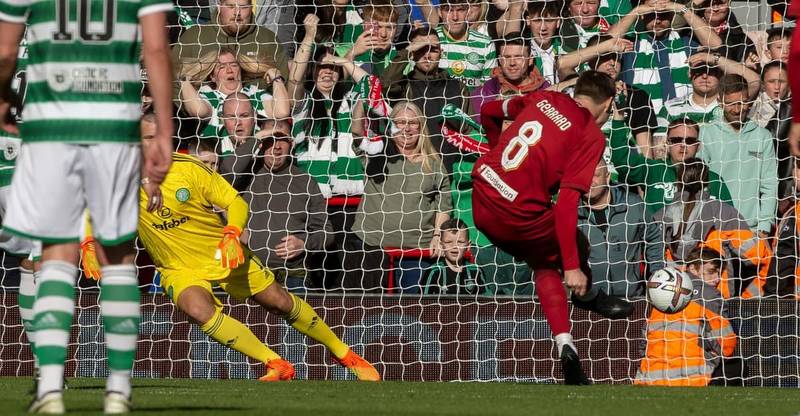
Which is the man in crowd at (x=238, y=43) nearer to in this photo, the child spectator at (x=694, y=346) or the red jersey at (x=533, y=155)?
the red jersey at (x=533, y=155)

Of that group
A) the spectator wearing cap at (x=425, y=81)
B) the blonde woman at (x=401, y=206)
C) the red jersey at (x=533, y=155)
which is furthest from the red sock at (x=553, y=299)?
the spectator wearing cap at (x=425, y=81)

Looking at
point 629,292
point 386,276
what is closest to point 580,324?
point 629,292

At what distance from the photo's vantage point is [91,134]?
14.4 feet

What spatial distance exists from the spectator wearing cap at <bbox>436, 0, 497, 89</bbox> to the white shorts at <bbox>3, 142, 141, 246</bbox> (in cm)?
610

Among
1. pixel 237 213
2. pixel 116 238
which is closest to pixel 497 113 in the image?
pixel 237 213

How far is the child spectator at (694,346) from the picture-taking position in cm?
845

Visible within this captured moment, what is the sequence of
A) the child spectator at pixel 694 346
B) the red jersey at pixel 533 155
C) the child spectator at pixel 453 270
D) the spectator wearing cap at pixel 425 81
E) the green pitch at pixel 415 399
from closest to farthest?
the green pitch at pixel 415 399 < the red jersey at pixel 533 155 < the child spectator at pixel 694 346 < the child spectator at pixel 453 270 < the spectator wearing cap at pixel 425 81

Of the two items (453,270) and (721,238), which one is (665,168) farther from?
(453,270)

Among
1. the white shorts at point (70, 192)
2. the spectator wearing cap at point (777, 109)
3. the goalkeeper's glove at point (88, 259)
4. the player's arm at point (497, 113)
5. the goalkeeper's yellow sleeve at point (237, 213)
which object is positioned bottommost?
the white shorts at point (70, 192)

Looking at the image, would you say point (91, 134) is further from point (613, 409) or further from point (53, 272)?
point (613, 409)

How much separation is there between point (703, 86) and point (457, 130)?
185 cm

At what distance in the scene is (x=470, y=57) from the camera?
1040cm

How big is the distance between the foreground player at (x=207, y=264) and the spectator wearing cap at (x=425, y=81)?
2466 millimetres

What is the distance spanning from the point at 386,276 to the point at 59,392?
18.0ft
